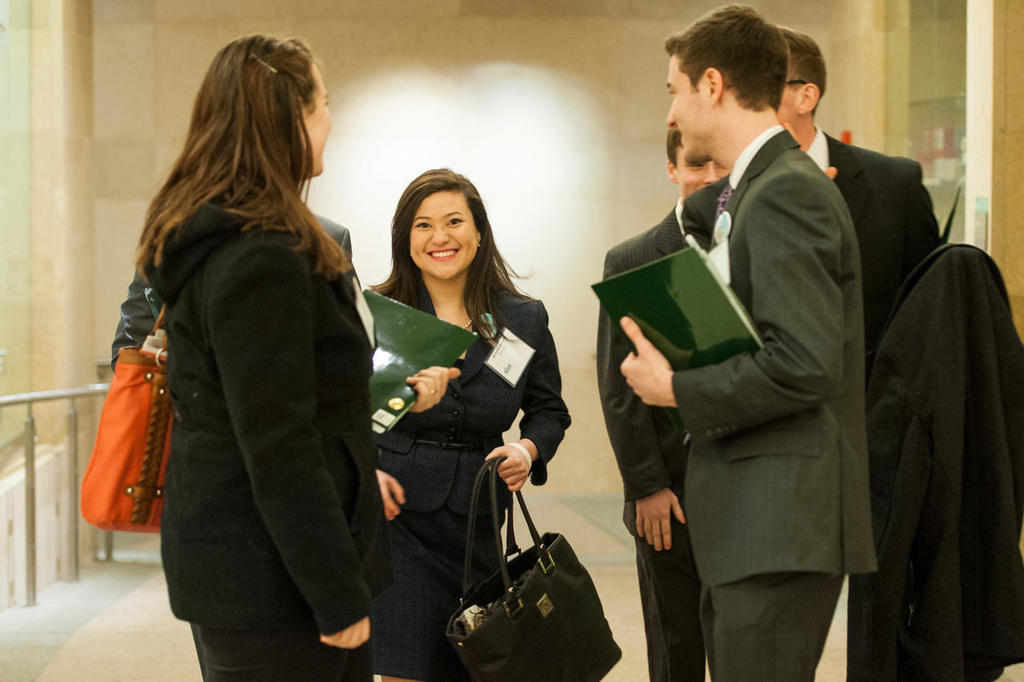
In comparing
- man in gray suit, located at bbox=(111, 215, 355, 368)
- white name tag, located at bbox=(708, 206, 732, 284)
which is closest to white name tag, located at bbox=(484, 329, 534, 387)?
man in gray suit, located at bbox=(111, 215, 355, 368)

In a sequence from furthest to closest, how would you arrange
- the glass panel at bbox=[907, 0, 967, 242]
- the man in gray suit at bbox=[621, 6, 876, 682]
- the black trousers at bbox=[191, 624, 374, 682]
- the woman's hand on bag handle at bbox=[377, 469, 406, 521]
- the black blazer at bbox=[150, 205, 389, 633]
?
the glass panel at bbox=[907, 0, 967, 242], the woman's hand on bag handle at bbox=[377, 469, 406, 521], the man in gray suit at bbox=[621, 6, 876, 682], the black trousers at bbox=[191, 624, 374, 682], the black blazer at bbox=[150, 205, 389, 633]

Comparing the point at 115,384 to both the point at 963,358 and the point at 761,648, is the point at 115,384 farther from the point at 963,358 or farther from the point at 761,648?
the point at 963,358

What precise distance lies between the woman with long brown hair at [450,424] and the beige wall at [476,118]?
3.82m

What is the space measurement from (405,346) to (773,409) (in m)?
0.90

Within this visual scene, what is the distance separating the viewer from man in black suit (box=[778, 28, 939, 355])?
266 cm

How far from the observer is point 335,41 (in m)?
6.89

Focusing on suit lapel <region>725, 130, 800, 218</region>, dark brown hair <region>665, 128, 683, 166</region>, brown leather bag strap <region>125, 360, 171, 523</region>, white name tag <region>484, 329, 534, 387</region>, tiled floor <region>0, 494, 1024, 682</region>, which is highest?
dark brown hair <region>665, 128, 683, 166</region>

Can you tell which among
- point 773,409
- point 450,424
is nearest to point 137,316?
point 450,424

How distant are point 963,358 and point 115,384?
1.73m

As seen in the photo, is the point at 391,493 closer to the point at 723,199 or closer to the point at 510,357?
the point at 510,357

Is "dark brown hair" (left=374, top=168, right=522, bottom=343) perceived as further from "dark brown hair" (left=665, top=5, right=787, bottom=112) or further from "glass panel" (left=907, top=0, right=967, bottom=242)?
"glass panel" (left=907, top=0, right=967, bottom=242)

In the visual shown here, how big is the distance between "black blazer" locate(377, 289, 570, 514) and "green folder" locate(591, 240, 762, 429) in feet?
2.85

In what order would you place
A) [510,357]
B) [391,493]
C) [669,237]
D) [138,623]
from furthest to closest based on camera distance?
[138,623]
[510,357]
[669,237]
[391,493]

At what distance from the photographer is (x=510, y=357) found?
2.88 metres
